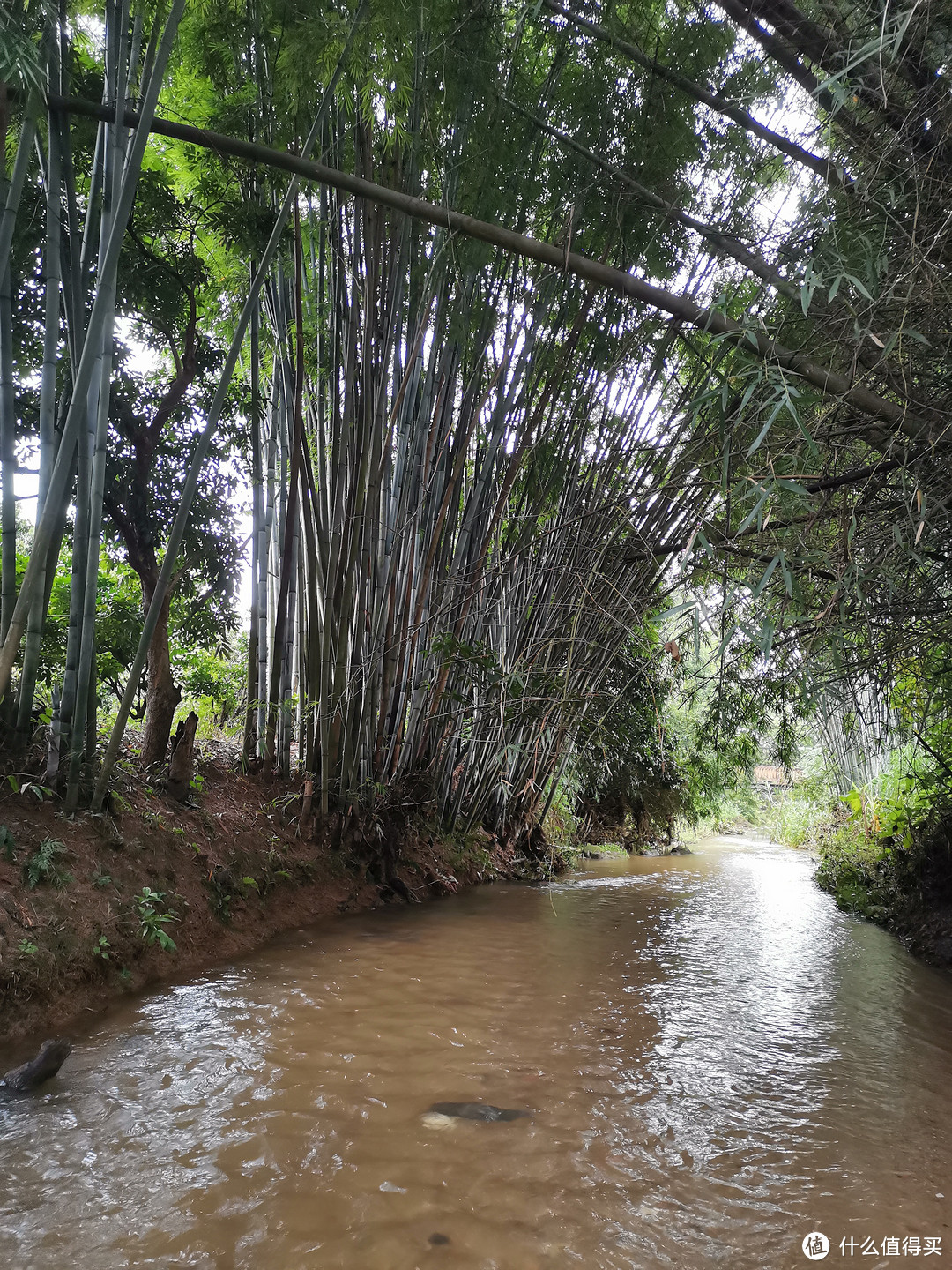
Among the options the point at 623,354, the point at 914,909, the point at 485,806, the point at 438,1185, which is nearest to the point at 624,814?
the point at 485,806

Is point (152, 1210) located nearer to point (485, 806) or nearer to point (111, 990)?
point (111, 990)

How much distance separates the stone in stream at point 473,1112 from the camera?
1.38m

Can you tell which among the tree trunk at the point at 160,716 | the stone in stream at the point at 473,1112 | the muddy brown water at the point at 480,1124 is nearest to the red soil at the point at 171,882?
the muddy brown water at the point at 480,1124

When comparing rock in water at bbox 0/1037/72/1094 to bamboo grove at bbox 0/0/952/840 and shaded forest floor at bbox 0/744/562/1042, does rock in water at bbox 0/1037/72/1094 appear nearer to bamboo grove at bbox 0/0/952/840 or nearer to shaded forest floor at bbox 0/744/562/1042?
shaded forest floor at bbox 0/744/562/1042

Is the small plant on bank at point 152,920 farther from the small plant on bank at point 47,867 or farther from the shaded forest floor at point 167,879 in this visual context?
the small plant on bank at point 47,867

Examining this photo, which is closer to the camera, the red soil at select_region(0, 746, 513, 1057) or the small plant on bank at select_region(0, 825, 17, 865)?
the red soil at select_region(0, 746, 513, 1057)

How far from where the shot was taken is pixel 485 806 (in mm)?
4359

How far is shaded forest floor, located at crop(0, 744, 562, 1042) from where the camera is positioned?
1791 mm

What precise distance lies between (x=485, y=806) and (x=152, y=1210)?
333 cm

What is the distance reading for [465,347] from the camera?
307 centimetres

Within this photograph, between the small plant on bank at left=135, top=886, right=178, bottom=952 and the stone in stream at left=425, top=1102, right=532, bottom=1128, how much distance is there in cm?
102

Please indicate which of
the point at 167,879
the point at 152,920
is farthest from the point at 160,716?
the point at 152,920

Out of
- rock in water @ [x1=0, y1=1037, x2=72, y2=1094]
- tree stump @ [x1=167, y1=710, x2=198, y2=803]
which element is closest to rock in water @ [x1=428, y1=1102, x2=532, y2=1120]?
rock in water @ [x1=0, y1=1037, x2=72, y2=1094]

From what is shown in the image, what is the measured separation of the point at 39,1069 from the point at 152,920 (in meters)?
0.71
